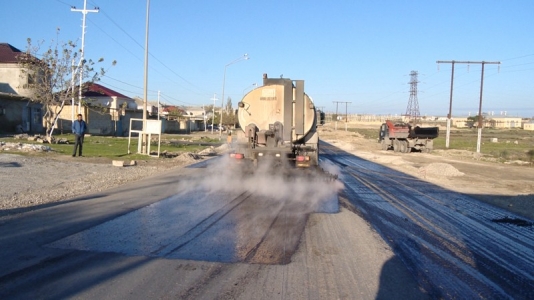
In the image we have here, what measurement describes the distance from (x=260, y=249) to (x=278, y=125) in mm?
10071

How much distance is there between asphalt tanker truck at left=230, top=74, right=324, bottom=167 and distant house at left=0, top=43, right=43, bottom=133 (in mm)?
23656

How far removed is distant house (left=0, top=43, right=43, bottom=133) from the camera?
122 ft

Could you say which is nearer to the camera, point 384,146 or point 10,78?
point 10,78

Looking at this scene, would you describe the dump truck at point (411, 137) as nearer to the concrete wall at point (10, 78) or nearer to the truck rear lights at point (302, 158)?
the truck rear lights at point (302, 158)

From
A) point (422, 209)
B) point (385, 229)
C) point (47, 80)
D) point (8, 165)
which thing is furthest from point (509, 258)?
point (47, 80)

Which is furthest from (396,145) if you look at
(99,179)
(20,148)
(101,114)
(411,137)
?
(99,179)

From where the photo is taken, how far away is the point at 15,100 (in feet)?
125

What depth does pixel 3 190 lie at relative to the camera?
12.6 metres

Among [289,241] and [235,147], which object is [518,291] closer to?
[289,241]

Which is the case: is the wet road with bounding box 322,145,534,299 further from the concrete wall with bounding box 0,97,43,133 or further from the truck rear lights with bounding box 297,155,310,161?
the concrete wall with bounding box 0,97,43,133

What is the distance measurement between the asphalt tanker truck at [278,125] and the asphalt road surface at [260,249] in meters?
3.90

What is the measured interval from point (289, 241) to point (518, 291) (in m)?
3.58

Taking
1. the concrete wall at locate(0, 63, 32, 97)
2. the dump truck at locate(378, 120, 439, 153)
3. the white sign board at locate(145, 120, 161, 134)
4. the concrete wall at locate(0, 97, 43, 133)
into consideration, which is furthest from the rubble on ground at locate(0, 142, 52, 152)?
the dump truck at locate(378, 120, 439, 153)

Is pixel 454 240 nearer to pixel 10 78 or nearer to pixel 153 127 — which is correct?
pixel 153 127
